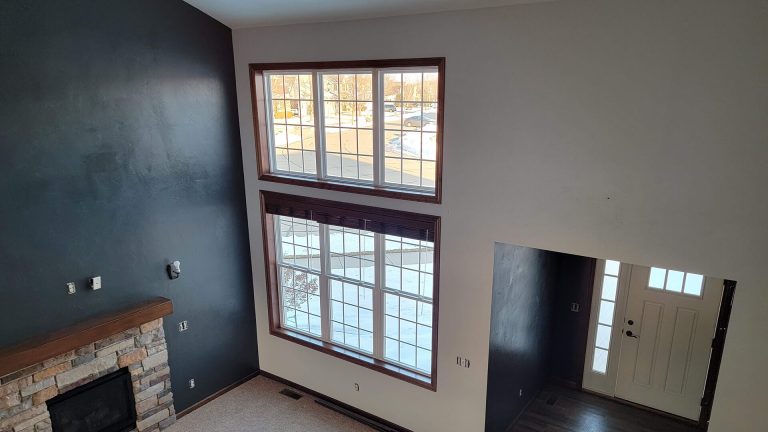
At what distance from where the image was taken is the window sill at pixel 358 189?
15.9 feet

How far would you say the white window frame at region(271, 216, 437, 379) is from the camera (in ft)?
18.0

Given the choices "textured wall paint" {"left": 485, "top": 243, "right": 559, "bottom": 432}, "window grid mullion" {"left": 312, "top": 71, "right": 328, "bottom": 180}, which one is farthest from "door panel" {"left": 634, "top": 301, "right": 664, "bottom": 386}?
"window grid mullion" {"left": 312, "top": 71, "right": 328, "bottom": 180}

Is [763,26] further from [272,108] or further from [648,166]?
[272,108]

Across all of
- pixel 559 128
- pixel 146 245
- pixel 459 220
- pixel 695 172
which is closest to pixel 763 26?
pixel 695 172

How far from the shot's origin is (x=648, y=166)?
3.67 metres

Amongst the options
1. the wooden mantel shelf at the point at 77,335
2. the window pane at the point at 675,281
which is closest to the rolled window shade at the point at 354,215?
the wooden mantel shelf at the point at 77,335

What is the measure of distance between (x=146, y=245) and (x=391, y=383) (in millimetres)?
3079

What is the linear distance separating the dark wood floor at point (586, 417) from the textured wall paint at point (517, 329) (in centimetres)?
18

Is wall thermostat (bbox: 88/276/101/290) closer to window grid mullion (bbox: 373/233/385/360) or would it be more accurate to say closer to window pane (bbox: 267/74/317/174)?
window pane (bbox: 267/74/317/174)

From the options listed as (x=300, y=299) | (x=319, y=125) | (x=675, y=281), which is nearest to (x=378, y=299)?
(x=300, y=299)

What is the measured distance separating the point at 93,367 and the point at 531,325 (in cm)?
472

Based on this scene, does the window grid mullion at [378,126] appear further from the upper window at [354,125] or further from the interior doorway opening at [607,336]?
the interior doorway opening at [607,336]

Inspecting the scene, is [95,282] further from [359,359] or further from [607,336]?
[607,336]

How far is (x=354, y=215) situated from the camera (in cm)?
543
